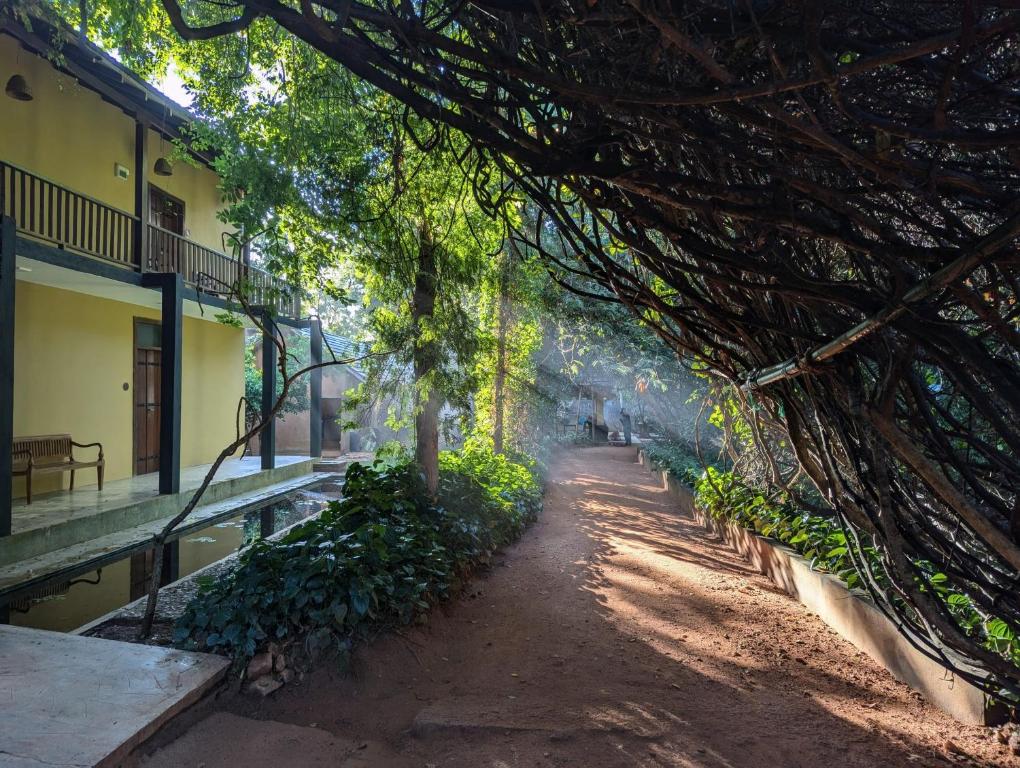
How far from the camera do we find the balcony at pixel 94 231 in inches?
298

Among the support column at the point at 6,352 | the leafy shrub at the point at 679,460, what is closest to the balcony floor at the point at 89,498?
the support column at the point at 6,352

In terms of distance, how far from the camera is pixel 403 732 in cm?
325

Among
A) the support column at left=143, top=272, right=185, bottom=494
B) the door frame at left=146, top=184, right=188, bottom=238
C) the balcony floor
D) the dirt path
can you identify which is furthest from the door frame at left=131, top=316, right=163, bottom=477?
the dirt path

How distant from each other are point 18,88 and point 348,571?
820cm

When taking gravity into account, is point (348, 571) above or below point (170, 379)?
below

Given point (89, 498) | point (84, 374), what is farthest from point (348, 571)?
point (84, 374)

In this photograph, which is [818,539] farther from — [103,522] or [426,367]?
[103,522]

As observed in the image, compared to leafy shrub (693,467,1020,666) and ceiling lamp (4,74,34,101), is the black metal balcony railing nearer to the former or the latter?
ceiling lamp (4,74,34,101)

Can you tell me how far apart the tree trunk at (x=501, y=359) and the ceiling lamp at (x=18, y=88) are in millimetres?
6769

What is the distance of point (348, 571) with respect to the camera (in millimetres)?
4305

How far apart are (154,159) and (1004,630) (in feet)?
44.6

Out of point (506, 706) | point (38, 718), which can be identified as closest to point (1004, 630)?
point (506, 706)

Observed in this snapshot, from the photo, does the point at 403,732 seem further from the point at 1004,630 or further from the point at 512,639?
the point at 1004,630

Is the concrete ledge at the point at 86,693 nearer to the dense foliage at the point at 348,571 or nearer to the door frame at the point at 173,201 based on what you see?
the dense foliage at the point at 348,571
